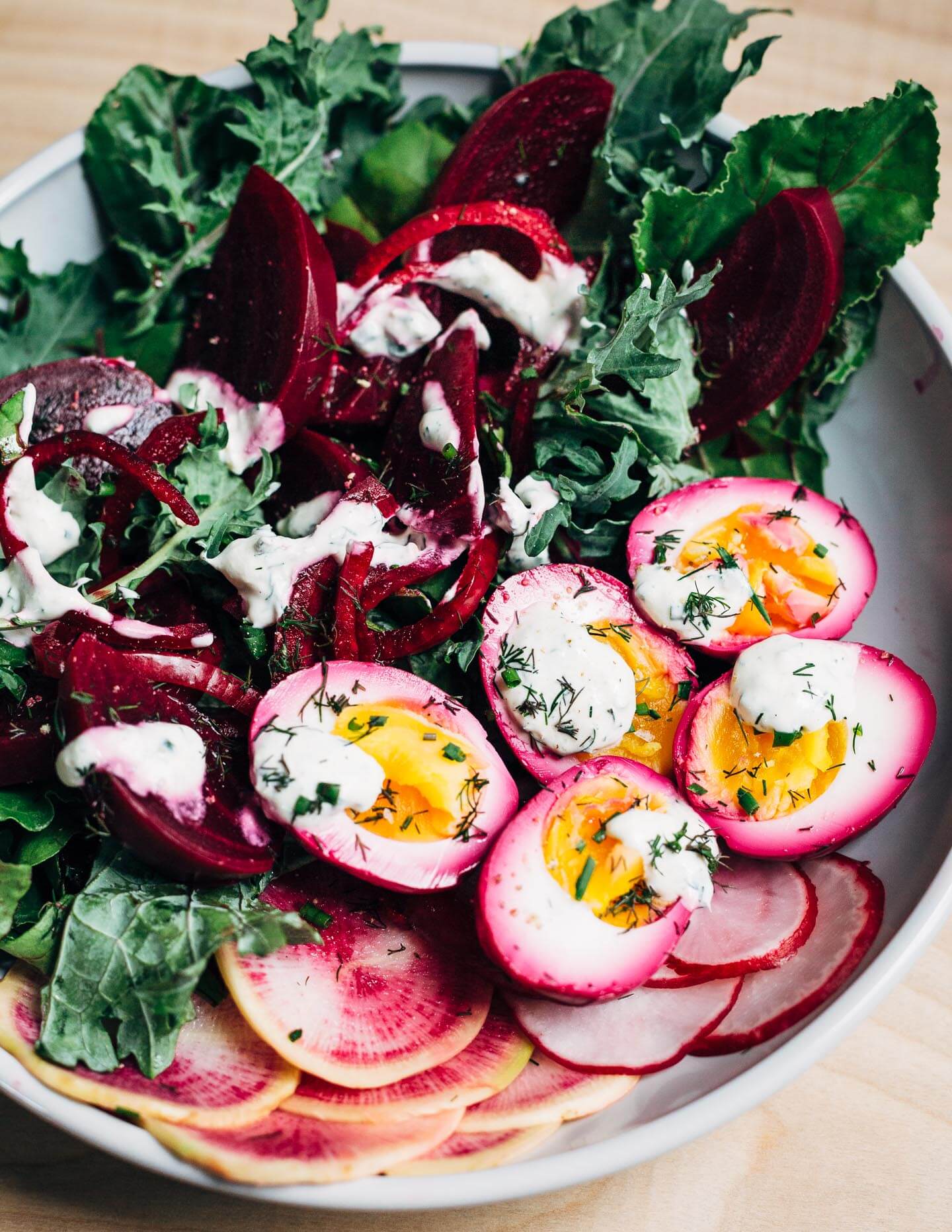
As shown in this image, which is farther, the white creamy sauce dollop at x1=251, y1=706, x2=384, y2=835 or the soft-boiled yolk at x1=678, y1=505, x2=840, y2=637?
the soft-boiled yolk at x1=678, y1=505, x2=840, y2=637

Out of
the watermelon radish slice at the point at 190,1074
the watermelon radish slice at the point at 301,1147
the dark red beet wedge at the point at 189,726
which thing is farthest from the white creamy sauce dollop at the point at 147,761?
the watermelon radish slice at the point at 301,1147

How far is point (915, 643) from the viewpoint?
1874mm

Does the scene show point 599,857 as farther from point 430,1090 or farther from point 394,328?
point 394,328

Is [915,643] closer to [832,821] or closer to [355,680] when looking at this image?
[832,821]

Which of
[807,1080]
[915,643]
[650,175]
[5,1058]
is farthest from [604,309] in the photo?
[5,1058]

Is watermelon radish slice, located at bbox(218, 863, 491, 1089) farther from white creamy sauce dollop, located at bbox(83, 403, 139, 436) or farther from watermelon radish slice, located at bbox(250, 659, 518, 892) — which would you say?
white creamy sauce dollop, located at bbox(83, 403, 139, 436)

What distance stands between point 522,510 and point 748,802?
24.7 inches

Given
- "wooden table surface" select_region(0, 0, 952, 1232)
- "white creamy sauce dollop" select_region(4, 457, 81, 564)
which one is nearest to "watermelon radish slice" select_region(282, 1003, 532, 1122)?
"wooden table surface" select_region(0, 0, 952, 1232)

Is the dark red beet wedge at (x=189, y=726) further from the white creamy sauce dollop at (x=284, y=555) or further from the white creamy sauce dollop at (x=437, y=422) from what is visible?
the white creamy sauce dollop at (x=437, y=422)

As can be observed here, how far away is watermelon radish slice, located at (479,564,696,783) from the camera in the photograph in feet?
5.78

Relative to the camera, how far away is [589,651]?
1742 mm

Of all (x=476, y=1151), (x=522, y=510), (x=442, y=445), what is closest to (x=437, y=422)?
(x=442, y=445)

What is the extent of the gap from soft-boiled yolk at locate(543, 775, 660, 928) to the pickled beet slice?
1.22 metres

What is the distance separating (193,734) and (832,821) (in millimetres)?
1030
